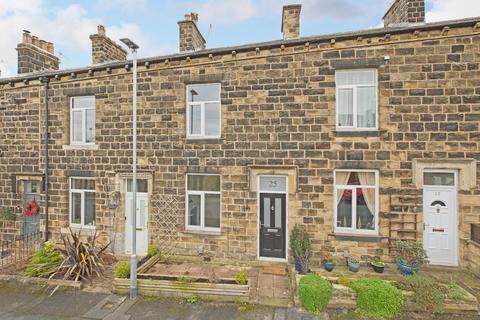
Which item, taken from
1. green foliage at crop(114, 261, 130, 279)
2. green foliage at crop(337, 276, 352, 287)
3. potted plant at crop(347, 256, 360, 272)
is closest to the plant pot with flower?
potted plant at crop(347, 256, 360, 272)

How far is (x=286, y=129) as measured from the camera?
830 centimetres

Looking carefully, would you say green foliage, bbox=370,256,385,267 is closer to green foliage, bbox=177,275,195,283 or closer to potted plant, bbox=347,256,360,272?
potted plant, bbox=347,256,360,272

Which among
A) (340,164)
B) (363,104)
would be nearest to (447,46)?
(363,104)

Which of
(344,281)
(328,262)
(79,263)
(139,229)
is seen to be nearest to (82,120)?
(139,229)

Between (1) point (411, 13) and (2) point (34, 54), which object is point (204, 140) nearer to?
(1) point (411, 13)

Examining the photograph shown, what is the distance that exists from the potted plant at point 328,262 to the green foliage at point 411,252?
1.86m

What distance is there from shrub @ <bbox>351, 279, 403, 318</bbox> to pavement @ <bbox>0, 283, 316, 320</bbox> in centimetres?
128

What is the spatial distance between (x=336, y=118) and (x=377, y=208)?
9.96ft

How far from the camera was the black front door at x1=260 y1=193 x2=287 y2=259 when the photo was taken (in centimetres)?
841

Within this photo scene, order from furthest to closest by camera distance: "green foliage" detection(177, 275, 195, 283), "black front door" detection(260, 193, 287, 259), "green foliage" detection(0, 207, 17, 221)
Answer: "green foliage" detection(0, 207, 17, 221), "black front door" detection(260, 193, 287, 259), "green foliage" detection(177, 275, 195, 283)

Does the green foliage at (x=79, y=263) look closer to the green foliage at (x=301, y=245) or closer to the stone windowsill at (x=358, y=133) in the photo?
the green foliage at (x=301, y=245)

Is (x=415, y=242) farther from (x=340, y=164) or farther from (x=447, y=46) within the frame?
(x=447, y=46)

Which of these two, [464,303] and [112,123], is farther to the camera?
[112,123]

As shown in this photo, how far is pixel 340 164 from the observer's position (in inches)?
314
